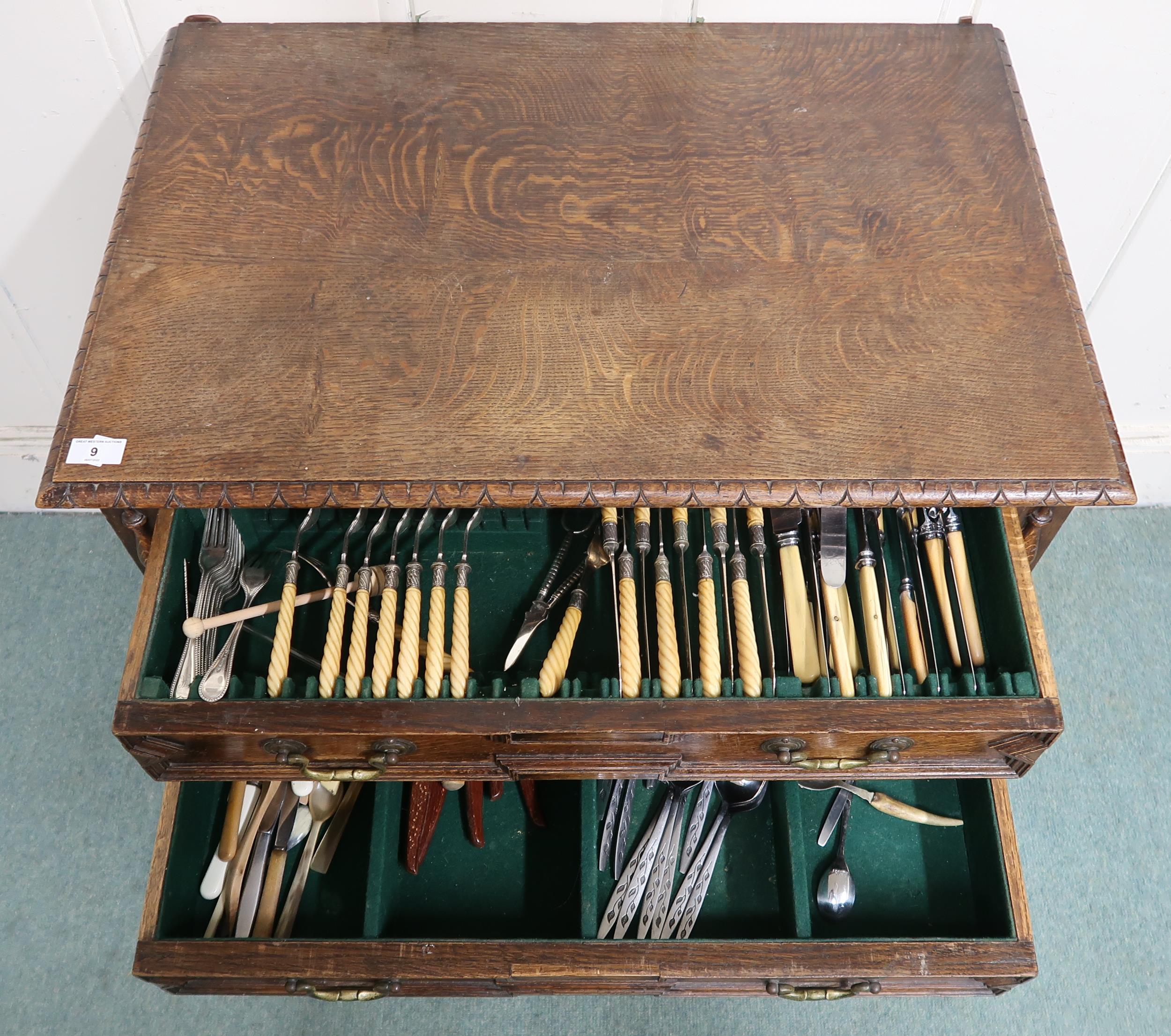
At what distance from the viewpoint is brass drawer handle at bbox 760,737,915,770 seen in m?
1.08

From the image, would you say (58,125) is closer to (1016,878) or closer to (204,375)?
(204,375)

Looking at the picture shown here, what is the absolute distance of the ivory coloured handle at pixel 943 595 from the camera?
1.19m

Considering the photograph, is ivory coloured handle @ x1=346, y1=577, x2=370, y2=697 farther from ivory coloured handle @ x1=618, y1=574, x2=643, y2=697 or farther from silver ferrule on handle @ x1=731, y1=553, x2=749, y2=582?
silver ferrule on handle @ x1=731, y1=553, x2=749, y2=582

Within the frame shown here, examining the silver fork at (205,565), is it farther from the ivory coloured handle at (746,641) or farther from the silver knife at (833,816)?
the silver knife at (833,816)

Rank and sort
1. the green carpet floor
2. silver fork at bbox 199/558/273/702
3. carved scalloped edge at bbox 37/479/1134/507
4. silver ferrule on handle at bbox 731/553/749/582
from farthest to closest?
the green carpet floor → silver ferrule on handle at bbox 731/553/749/582 → silver fork at bbox 199/558/273/702 → carved scalloped edge at bbox 37/479/1134/507

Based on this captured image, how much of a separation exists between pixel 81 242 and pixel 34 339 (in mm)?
274

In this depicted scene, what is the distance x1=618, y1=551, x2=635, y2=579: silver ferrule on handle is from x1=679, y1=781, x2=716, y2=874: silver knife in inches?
15.5

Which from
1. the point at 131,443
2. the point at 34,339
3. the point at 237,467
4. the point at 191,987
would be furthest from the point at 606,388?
the point at 34,339

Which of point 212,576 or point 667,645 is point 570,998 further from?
point 212,576

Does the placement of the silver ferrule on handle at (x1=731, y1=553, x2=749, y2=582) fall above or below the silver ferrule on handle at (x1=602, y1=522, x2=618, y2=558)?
below

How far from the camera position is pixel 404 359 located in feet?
3.39

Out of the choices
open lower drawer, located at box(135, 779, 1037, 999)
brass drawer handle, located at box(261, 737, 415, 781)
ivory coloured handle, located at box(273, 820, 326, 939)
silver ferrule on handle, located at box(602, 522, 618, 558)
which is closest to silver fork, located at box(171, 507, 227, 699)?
brass drawer handle, located at box(261, 737, 415, 781)

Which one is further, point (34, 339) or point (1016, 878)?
point (34, 339)

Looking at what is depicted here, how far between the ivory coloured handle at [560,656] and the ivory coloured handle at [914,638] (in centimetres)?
36
